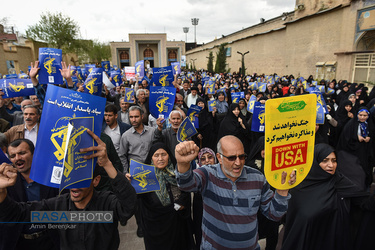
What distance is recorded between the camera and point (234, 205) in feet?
6.11

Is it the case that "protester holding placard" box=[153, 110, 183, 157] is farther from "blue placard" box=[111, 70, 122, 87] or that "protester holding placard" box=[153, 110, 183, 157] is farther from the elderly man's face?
"blue placard" box=[111, 70, 122, 87]

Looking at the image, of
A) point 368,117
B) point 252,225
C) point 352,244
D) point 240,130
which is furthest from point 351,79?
point 252,225

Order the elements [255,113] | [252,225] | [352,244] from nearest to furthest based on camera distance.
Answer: [252,225] → [352,244] → [255,113]

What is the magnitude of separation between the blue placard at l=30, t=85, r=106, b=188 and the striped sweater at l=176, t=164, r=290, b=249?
977mm

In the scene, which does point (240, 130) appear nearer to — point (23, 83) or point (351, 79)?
point (23, 83)

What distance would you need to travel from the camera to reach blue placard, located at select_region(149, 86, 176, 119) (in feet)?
13.4

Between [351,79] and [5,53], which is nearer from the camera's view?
[351,79]

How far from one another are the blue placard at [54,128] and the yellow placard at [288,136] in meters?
1.21

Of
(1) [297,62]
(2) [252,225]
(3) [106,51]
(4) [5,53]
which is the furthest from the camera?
(3) [106,51]

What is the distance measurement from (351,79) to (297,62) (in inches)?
253

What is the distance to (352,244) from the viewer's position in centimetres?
254

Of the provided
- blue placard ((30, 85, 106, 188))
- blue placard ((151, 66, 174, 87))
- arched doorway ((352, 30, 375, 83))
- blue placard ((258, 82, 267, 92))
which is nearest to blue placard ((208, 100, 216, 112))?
blue placard ((151, 66, 174, 87))

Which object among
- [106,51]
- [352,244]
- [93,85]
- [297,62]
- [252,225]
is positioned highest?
[106,51]

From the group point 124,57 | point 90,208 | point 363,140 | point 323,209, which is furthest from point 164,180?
point 124,57
